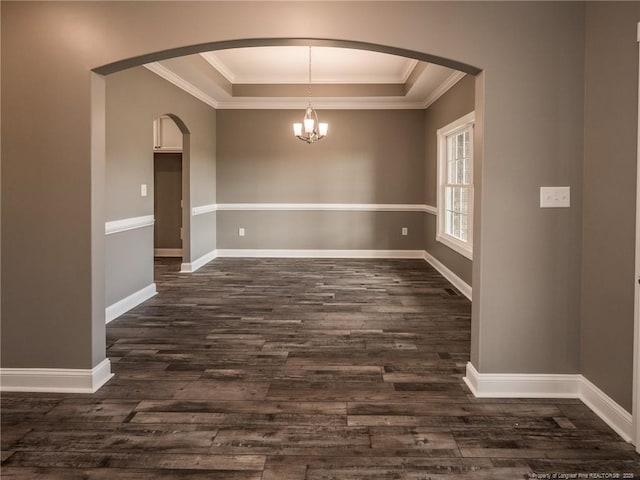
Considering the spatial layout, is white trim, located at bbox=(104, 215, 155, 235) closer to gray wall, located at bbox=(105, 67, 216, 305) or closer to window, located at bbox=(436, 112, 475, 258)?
gray wall, located at bbox=(105, 67, 216, 305)

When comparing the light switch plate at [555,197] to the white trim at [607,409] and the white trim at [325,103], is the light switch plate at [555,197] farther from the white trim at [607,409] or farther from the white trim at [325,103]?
the white trim at [325,103]

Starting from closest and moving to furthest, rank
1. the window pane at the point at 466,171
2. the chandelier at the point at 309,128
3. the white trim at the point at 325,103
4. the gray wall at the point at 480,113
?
the gray wall at the point at 480,113 → the window pane at the point at 466,171 → the chandelier at the point at 309,128 → the white trim at the point at 325,103

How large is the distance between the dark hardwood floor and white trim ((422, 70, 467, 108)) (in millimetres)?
2902

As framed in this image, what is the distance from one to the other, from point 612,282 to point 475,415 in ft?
3.31

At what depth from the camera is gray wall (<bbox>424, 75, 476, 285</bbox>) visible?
5727mm

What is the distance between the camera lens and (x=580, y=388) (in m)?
3.03

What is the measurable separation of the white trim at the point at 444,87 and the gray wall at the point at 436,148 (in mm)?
50

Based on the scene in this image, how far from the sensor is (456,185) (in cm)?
658

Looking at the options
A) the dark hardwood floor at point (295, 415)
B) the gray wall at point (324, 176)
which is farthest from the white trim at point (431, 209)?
the dark hardwood floor at point (295, 415)

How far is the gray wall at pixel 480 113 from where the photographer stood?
9.76 ft

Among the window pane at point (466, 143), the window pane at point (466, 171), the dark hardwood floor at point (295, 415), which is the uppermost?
the window pane at point (466, 143)

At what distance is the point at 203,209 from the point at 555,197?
5.73 m

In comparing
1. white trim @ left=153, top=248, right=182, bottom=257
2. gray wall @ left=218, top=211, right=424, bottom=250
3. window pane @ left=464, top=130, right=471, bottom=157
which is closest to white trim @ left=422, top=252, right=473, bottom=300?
gray wall @ left=218, top=211, right=424, bottom=250

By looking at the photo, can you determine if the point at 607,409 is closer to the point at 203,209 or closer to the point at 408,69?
the point at 408,69
